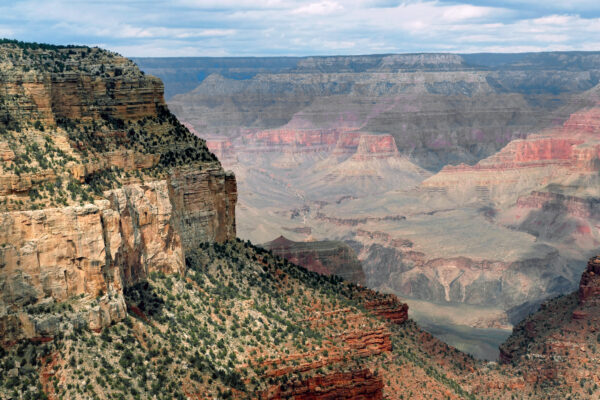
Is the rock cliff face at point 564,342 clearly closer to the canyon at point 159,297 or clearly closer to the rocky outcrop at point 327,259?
the canyon at point 159,297

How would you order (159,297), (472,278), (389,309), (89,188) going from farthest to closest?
1. (472,278)
2. (389,309)
3. (159,297)
4. (89,188)

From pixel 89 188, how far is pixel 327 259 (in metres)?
59.4

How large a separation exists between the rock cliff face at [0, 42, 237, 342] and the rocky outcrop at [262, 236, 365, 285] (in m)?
42.4

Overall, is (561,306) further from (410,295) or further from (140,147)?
(410,295)

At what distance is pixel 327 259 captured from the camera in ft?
324

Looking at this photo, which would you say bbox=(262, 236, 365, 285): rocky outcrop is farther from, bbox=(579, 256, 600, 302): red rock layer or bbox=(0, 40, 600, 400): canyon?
bbox=(0, 40, 600, 400): canyon

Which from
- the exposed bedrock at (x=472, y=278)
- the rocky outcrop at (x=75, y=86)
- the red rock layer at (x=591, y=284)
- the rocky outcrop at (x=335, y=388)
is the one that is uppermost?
the rocky outcrop at (x=75, y=86)

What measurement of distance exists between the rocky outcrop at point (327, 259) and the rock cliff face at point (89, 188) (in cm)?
4240

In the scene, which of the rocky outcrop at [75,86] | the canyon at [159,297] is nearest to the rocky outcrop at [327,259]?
the canyon at [159,297]

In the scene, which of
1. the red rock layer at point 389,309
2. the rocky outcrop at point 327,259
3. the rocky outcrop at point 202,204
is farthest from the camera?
the rocky outcrop at point 327,259

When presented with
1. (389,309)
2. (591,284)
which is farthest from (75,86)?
(591,284)

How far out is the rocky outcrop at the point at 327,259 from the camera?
97.8m

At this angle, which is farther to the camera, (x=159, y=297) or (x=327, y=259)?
(x=327, y=259)

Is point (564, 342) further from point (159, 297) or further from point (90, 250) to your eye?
point (90, 250)
